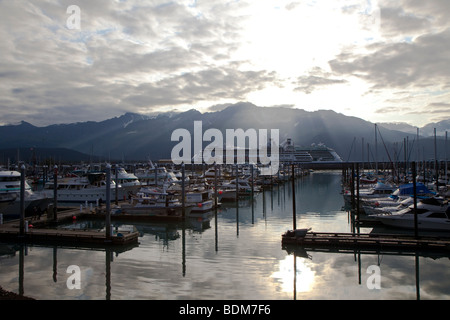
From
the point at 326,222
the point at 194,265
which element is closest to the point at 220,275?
the point at 194,265

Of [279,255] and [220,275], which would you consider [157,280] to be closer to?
[220,275]

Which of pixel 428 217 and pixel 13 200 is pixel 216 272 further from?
pixel 13 200

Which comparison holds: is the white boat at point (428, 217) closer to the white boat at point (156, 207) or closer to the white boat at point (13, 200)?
the white boat at point (156, 207)

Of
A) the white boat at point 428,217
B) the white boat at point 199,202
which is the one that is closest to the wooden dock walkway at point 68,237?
the white boat at point 199,202

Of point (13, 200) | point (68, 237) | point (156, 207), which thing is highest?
point (13, 200)

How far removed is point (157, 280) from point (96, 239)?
284 inches

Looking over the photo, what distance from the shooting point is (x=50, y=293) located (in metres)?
12.5

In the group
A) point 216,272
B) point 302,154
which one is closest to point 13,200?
point 216,272

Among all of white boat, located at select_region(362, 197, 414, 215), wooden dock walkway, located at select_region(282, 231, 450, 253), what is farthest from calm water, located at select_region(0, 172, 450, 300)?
white boat, located at select_region(362, 197, 414, 215)

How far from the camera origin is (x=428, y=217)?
70.1 feet

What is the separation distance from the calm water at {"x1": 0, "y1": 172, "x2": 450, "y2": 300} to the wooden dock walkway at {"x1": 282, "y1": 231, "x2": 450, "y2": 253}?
706mm

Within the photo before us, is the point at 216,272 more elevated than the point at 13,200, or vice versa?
the point at 13,200

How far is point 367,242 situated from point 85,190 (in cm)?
3104
